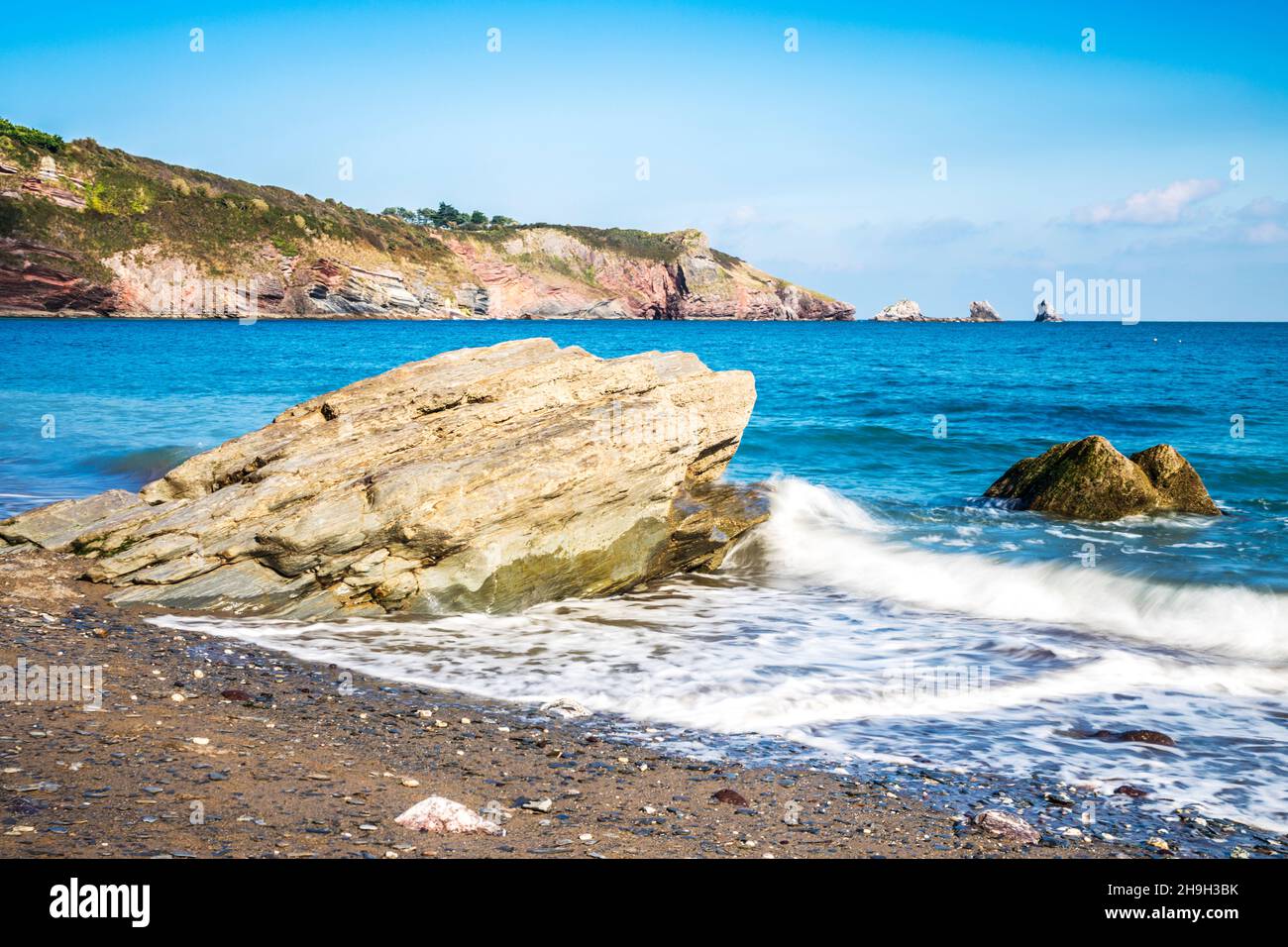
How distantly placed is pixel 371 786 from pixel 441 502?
4.97m

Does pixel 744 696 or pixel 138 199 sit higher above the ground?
pixel 138 199

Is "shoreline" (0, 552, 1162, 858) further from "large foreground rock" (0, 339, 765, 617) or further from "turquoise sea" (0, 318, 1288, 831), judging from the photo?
"large foreground rock" (0, 339, 765, 617)

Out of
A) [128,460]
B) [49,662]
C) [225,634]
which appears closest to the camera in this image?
[49,662]

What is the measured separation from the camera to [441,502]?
10.3m

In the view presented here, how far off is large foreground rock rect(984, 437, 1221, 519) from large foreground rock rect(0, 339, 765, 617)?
6.81 metres

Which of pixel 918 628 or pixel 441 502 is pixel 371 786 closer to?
pixel 441 502

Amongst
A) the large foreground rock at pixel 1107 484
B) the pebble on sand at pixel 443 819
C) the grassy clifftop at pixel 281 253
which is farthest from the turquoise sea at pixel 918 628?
→ the grassy clifftop at pixel 281 253

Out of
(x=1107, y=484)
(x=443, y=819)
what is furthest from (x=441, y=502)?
(x=1107, y=484)

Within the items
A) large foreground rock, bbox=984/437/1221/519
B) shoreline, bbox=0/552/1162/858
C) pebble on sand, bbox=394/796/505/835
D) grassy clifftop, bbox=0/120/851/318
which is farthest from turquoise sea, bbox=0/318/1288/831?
grassy clifftop, bbox=0/120/851/318

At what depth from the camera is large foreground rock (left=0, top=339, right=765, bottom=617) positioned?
33.7 feet

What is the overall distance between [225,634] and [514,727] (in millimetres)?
3856
